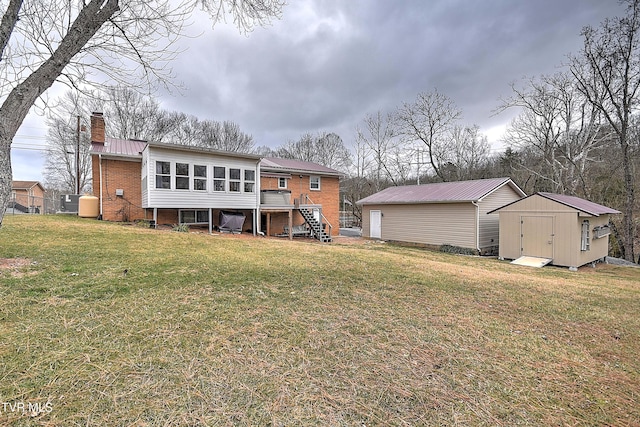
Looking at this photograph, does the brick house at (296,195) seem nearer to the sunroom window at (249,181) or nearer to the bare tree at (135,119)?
the sunroom window at (249,181)

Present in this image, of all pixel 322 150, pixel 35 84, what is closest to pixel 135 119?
pixel 322 150

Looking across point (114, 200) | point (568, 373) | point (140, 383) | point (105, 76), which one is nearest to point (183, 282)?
point (140, 383)

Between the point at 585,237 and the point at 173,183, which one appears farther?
the point at 173,183

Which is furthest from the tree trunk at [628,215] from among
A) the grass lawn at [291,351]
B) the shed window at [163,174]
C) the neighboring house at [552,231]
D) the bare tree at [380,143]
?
the shed window at [163,174]

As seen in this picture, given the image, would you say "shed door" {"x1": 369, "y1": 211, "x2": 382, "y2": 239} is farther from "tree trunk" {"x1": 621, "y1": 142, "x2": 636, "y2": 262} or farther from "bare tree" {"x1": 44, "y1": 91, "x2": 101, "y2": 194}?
"bare tree" {"x1": 44, "y1": 91, "x2": 101, "y2": 194}

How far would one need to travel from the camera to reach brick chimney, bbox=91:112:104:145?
15633mm

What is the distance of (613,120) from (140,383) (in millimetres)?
27435

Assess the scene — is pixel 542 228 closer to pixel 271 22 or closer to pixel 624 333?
pixel 624 333

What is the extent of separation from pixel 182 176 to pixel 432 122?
23619 mm

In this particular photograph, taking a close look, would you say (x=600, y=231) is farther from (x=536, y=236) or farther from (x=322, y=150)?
(x=322, y=150)

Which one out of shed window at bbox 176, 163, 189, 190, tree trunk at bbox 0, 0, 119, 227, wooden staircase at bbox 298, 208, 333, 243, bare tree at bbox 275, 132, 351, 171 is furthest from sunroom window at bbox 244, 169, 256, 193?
bare tree at bbox 275, 132, 351, 171

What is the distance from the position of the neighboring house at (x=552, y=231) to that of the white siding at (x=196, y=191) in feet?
43.5

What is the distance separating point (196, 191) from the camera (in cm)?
1408

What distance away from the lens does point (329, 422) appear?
1.92 m
